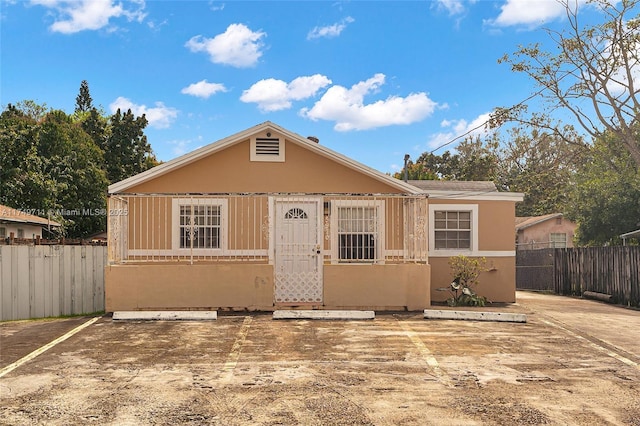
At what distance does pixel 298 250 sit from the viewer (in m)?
14.0

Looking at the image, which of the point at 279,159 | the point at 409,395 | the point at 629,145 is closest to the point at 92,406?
the point at 409,395

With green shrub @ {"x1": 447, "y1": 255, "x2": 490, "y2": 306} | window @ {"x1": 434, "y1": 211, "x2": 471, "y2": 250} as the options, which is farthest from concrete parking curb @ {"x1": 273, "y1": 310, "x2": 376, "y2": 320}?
window @ {"x1": 434, "y1": 211, "x2": 471, "y2": 250}

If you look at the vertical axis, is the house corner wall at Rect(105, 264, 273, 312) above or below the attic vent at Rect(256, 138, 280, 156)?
below

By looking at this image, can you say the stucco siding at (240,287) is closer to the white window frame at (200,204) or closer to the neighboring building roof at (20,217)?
the white window frame at (200,204)

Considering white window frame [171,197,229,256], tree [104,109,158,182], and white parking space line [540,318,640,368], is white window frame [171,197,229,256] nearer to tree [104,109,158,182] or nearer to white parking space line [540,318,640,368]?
white parking space line [540,318,640,368]

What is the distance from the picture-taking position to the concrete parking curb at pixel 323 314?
1215cm

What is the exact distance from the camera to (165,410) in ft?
20.9

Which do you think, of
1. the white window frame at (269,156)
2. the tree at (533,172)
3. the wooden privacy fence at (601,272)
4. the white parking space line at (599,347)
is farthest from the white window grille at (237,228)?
the tree at (533,172)

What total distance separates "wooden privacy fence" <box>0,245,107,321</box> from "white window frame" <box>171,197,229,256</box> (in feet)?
6.48

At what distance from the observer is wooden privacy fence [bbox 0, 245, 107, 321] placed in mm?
12961

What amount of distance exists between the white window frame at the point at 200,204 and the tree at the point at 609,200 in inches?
841

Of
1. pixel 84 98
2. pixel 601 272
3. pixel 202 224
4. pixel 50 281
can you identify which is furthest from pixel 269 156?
pixel 84 98

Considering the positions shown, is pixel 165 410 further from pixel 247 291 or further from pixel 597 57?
pixel 597 57

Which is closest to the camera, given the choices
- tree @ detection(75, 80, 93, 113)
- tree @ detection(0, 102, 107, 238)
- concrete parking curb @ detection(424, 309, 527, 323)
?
concrete parking curb @ detection(424, 309, 527, 323)
